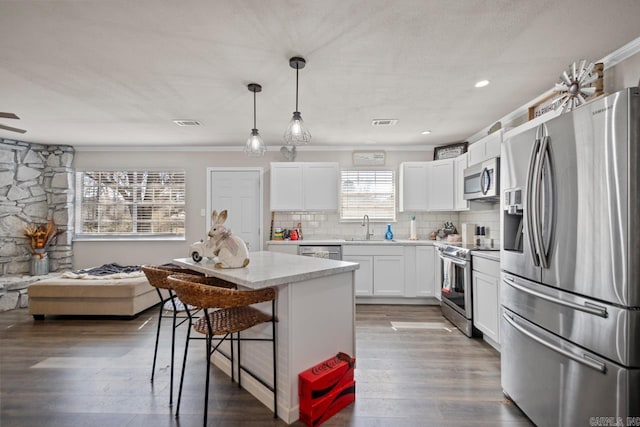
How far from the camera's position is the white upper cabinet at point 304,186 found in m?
4.83

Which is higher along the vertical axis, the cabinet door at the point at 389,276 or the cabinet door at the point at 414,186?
the cabinet door at the point at 414,186

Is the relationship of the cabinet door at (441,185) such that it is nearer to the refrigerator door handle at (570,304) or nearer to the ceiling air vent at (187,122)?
the refrigerator door handle at (570,304)

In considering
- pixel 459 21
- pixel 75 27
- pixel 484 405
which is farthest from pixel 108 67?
pixel 484 405

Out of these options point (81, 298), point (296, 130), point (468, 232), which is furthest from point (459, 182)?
point (81, 298)

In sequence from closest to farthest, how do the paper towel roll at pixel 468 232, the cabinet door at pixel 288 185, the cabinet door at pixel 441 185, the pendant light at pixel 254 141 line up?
the pendant light at pixel 254 141 < the paper towel roll at pixel 468 232 < the cabinet door at pixel 441 185 < the cabinet door at pixel 288 185

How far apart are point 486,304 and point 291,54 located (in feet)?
9.47

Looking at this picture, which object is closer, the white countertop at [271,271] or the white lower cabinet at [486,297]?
the white countertop at [271,271]

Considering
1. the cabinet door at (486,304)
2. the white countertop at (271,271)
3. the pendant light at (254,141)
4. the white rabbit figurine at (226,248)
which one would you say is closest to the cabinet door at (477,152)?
the cabinet door at (486,304)

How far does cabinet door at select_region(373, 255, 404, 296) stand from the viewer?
4.37m

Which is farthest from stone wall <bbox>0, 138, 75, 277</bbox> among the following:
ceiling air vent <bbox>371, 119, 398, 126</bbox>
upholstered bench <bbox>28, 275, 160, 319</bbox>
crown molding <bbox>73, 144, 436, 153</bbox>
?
ceiling air vent <bbox>371, 119, 398, 126</bbox>

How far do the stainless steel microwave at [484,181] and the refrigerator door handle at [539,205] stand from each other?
1.46 meters

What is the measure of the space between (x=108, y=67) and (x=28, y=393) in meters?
2.55

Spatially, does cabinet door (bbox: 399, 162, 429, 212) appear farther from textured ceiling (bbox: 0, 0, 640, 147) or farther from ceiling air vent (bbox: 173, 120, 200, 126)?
ceiling air vent (bbox: 173, 120, 200, 126)

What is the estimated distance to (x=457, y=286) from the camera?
3484mm
